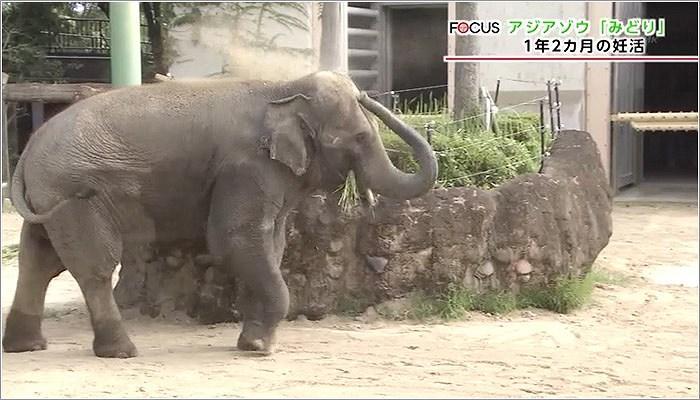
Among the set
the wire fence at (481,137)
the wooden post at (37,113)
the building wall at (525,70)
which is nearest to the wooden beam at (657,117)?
the building wall at (525,70)

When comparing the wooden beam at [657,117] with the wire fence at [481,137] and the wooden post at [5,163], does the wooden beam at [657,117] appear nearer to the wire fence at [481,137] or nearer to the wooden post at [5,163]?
the wire fence at [481,137]

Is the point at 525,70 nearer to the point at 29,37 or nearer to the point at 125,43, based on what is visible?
the point at 29,37

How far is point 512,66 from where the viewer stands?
40.1 ft

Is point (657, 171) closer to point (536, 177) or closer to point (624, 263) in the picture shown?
point (624, 263)

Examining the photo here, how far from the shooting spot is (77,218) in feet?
Result: 19.3

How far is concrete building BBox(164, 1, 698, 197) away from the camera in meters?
7.78

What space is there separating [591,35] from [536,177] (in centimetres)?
336

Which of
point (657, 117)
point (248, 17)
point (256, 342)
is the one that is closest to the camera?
point (256, 342)

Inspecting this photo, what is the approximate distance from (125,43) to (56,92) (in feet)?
4.13

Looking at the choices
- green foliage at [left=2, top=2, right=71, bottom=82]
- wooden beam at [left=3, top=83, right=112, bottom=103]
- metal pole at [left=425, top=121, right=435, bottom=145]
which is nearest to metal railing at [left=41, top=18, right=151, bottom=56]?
green foliage at [left=2, top=2, right=71, bottom=82]

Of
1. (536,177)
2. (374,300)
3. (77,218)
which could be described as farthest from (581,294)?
(77,218)

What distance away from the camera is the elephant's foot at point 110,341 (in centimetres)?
600

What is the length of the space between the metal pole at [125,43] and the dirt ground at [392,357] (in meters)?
1.62

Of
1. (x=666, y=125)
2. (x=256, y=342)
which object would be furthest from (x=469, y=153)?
(x=666, y=125)
